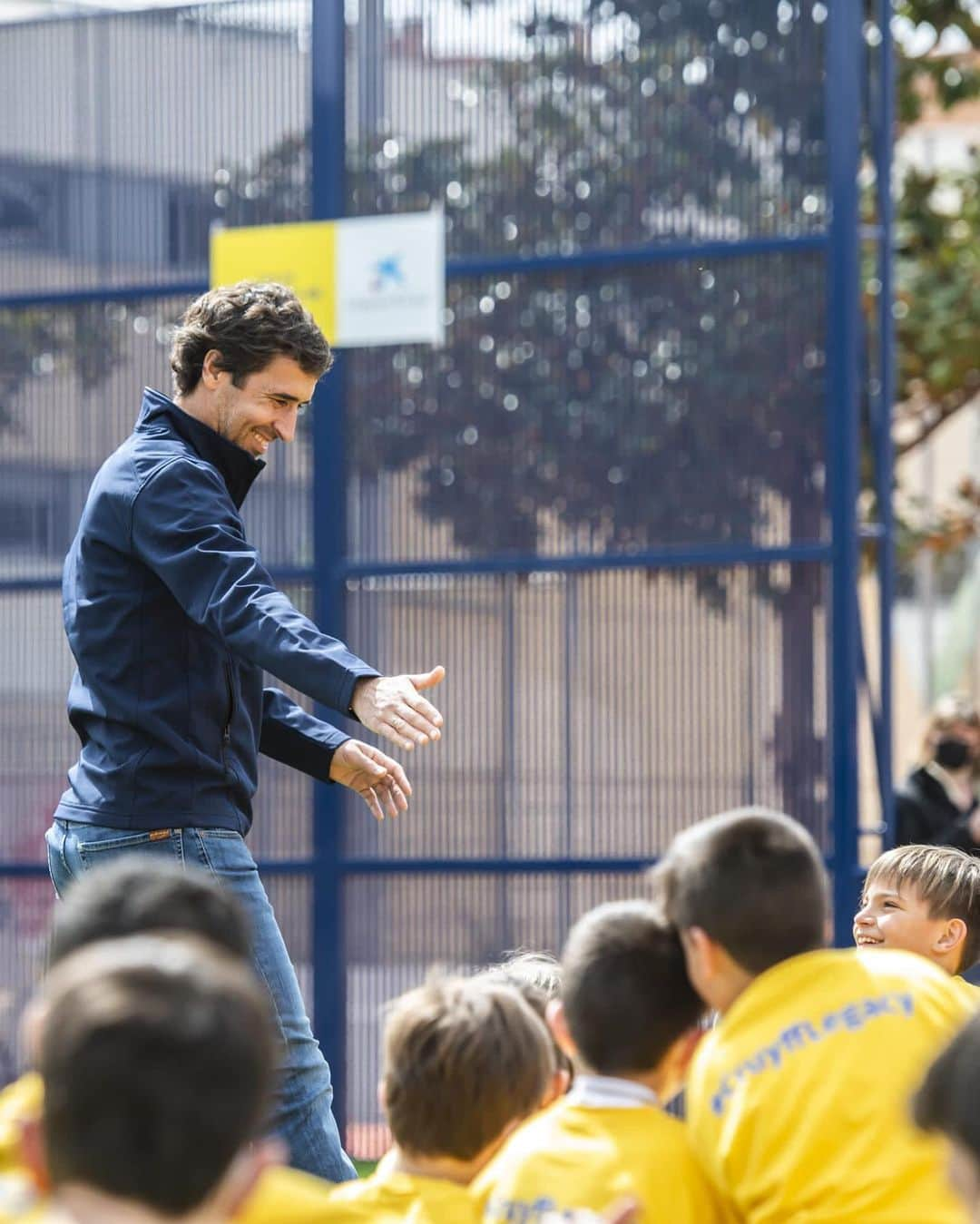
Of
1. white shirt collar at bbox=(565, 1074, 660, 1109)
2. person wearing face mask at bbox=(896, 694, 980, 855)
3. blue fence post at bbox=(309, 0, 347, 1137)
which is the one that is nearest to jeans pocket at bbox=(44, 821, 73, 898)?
white shirt collar at bbox=(565, 1074, 660, 1109)

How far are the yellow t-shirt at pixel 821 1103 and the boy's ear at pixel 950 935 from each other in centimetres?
150

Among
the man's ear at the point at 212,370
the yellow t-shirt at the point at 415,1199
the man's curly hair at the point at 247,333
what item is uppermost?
the man's curly hair at the point at 247,333

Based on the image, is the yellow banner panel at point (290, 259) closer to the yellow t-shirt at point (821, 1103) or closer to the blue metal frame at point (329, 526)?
the blue metal frame at point (329, 526)

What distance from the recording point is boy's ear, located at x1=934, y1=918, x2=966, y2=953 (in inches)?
163

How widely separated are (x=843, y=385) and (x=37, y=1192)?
5.25 meters

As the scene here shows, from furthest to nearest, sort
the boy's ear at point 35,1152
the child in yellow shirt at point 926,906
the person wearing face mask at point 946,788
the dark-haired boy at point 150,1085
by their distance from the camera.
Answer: the person wearing face mask at point 946,788 → the child in yellow shirt at point 926,906 → the boy's ear at point 35,1152 → the dark-haired boy at point 150,1085

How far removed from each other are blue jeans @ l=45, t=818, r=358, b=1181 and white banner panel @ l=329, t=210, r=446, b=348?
3842 millimetres

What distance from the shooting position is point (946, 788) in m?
7.73

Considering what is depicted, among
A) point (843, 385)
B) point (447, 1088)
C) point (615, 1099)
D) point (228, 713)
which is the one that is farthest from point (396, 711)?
point (843, 385)

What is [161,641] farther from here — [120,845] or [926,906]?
[926,906]

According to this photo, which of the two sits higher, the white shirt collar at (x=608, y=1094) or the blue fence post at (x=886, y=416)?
the blue fence post at (x=886, y=416)

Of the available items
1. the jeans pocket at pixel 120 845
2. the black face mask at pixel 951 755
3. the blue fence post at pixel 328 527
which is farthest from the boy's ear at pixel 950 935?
the black face mask at pixel 951 755

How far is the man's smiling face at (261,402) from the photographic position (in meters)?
3.84

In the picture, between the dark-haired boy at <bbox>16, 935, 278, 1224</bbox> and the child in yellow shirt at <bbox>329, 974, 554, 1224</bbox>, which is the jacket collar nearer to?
the child in yellow shirt at <bbox>329, 974, 554, 1224</bbox>
